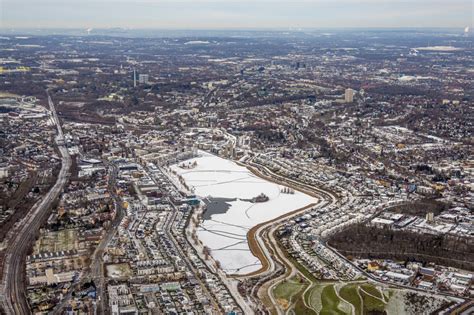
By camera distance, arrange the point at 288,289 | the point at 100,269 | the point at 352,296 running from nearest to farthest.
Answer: the point at 352,296 → the point at 288,289 → the point at 100,269

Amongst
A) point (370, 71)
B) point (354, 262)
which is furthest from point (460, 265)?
point (370, 71)

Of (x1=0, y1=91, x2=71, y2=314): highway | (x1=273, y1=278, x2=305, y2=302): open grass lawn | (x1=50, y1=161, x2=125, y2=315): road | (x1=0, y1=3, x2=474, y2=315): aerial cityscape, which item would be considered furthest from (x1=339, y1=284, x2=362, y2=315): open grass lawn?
(x1=0, y1=91, x2=71, y2=314): highway

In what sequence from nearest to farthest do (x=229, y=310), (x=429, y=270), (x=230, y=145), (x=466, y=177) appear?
(x=229, y=310) → (x=429, y=270) → (x=466, y=177) → (x=230, y=145)

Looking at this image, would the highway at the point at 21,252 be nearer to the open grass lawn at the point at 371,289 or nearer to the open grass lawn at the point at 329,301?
the open grass lawn at the point at 329,301

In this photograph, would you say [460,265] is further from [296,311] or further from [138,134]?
[138,134]

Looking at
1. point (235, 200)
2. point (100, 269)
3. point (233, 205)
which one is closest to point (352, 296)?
point (100, 269)

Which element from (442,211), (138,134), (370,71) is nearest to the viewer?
(442,211)

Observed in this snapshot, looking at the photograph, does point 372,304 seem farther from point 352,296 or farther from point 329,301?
point 329,301

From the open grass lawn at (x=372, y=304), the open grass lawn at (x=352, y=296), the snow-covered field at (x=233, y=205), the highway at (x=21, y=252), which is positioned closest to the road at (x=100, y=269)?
the highway at (x=21, y=252)
